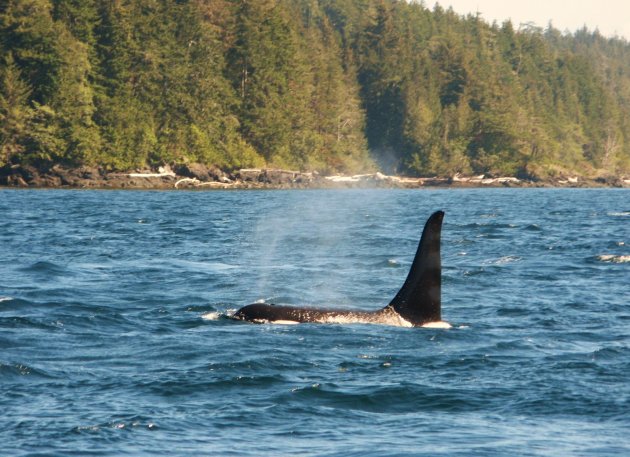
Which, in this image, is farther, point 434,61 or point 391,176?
point 434,61

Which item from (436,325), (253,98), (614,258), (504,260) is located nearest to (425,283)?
(436,325)

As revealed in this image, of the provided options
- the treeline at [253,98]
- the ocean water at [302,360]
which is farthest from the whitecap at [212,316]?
the treeline at [253,98]

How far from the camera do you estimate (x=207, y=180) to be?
110m

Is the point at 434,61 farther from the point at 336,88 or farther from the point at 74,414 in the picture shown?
the point at 74,414

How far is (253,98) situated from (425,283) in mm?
112429

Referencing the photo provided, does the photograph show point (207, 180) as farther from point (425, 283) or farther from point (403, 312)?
point (425, 283)

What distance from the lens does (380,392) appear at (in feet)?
43.5

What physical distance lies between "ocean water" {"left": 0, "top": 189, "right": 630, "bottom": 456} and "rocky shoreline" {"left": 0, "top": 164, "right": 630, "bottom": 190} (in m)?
64.9

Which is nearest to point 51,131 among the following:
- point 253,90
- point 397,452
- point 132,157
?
point 132,157

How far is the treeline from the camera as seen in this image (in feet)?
334

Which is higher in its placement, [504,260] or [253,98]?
[253,98]

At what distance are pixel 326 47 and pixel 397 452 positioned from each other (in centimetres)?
15213

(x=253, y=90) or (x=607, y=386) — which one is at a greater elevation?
(x=253, y=90)

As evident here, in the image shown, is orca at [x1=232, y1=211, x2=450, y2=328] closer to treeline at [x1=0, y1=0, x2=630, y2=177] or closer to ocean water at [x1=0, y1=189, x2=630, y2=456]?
ocean water at [x1=0, y1=189, x2=630, y2=456]
